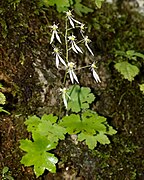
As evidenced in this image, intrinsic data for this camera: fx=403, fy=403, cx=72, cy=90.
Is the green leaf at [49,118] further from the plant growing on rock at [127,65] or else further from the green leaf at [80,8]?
the green leaf at [80,8]

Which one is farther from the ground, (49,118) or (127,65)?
(127,65)

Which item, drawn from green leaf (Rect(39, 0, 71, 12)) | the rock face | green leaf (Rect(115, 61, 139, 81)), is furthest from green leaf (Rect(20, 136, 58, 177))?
the rock face

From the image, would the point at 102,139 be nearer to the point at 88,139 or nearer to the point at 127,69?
the point at 88,139

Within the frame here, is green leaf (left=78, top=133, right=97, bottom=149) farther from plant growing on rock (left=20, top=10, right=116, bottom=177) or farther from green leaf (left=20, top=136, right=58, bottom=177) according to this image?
green leaf (left=20, top=136, right=58, bottom=177)

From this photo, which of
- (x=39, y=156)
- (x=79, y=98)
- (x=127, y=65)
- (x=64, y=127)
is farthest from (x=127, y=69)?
(x=39, y=156)

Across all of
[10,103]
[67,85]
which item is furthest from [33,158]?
[67,85]

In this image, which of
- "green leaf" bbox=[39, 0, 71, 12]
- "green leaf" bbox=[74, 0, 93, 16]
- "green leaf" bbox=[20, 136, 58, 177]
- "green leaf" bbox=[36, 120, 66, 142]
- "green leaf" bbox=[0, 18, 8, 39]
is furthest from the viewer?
"green leaf" bbox=[74, 0, 93, 16]

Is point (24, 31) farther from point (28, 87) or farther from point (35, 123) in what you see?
point (35, 123)
